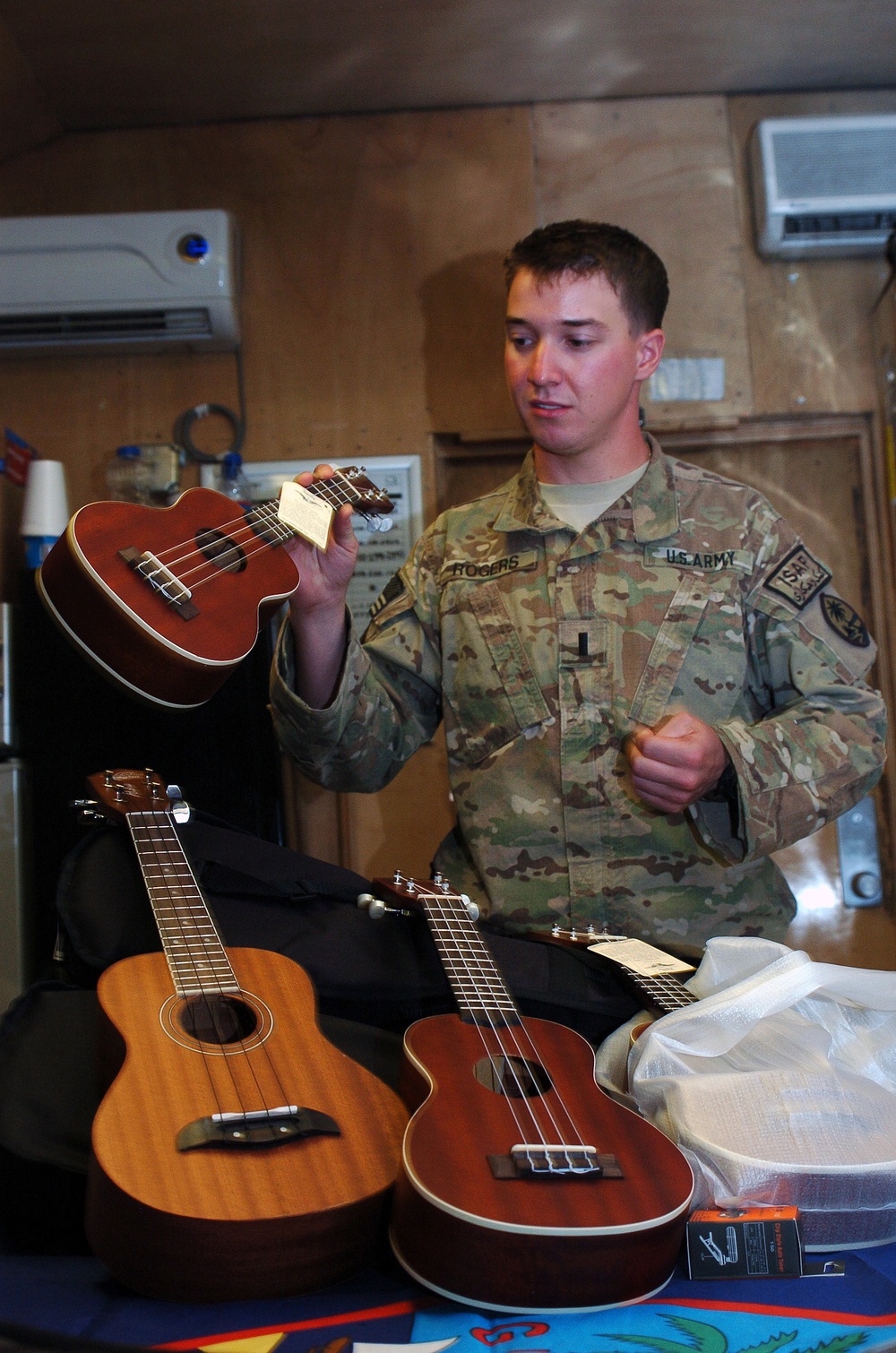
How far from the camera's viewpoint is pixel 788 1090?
3.03 ft

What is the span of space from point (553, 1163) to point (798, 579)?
3.80 ft

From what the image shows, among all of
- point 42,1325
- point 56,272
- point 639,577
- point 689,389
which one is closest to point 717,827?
point 639,577

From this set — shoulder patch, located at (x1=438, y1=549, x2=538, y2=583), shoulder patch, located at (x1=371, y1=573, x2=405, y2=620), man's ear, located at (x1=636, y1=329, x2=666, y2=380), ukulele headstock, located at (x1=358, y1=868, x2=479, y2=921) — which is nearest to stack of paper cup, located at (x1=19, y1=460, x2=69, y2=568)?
shoulder patch, located at (x1=371, y1=573, x2=405, y2=620)

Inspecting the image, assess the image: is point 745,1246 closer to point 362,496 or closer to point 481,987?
point 481,987

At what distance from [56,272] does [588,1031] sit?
7.32ft

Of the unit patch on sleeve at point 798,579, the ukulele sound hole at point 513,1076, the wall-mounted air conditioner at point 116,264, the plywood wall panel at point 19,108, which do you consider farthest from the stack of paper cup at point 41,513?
the ukulele sound hole at point 513,1076

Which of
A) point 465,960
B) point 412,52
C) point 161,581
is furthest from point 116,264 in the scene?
point 465,960

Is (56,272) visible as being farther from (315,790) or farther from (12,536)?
(315,790)

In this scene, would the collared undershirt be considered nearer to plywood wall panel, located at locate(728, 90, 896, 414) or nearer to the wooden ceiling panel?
plywood wall panel, located at locate(728, 90, 896, 414)

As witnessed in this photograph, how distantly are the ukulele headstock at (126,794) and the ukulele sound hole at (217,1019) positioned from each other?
37 cm

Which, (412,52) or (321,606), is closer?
(321,606)

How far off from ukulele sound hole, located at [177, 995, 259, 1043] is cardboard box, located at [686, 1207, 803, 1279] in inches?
17.6

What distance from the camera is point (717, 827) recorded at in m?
1.55

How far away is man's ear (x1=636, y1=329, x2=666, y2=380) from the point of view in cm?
187
